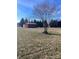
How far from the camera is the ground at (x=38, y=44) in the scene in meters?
1.75

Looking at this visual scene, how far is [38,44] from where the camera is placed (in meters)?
1.79

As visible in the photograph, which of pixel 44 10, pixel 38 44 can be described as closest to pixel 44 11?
pixel 44 10

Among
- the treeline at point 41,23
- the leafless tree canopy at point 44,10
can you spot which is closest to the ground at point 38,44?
the treeline at point 41,23

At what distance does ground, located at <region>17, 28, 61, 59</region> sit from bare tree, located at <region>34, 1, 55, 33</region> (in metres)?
0.09

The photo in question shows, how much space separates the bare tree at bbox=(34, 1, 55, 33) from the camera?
70.7 inches

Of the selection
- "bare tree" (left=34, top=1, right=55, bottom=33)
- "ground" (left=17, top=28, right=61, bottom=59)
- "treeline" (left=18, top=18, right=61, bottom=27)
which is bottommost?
"ground" (left=17, top=28, right=61, bottom=59)

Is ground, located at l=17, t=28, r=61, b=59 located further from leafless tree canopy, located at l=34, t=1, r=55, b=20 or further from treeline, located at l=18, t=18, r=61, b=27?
leafless tree canopy, located at l=34, t=1, r=55, b=20

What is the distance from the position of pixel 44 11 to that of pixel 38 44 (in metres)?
0.35

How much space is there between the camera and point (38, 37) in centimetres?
179

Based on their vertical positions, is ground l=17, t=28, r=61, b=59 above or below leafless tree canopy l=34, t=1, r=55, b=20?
below

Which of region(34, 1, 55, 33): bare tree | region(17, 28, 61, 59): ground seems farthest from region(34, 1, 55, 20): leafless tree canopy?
region(17, 28, 61, 59): ground

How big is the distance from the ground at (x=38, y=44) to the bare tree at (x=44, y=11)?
0.30 ft
